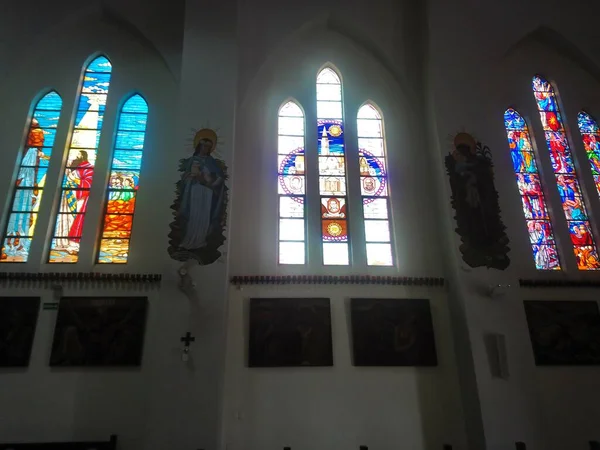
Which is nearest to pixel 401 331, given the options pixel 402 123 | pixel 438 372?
pixel 438 372

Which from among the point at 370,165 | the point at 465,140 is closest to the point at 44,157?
the point at 370,165

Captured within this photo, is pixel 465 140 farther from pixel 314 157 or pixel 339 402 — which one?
pixel 339 402

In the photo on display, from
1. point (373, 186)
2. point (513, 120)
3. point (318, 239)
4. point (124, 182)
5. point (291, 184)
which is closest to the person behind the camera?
point (318, 239)

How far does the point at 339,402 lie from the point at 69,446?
3.38m

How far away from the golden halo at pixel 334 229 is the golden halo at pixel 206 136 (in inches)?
82.2

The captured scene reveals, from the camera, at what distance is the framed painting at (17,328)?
6109 mm

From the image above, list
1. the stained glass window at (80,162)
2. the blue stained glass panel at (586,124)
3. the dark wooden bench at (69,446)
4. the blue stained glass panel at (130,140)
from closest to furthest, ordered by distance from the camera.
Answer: the dark wooden bench at (69,446), the stained glass window at (80,162), the blue stained glass panel at (130,140), the blue stained glass panel at (586,124)

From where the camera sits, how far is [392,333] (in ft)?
21.5

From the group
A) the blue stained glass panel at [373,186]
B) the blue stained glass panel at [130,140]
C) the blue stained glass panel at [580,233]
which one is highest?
the blue stained glass panel at [130,140]

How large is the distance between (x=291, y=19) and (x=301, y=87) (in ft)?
4.23

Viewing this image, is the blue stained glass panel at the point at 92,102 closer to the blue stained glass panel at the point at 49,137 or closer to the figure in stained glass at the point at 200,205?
the blue stained glass panel at the point at 49,137

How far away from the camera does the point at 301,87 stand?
817 centimetres

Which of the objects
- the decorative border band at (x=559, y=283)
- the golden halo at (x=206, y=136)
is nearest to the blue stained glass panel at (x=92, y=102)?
the golden halo at (x=206, y=136)

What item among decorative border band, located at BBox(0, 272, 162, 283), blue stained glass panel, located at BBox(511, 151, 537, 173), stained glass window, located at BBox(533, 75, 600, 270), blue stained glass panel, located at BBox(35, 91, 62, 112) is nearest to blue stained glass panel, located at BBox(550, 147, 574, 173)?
stained glass window, located at BBox(533, 75, 600, 270)
